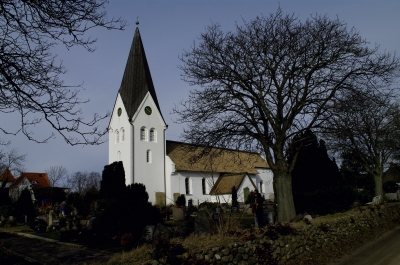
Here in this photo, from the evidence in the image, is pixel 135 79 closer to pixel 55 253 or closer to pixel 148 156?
pixel 148 156

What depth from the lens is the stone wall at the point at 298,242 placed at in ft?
27.0

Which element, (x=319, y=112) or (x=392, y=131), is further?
(x=392, y=131)

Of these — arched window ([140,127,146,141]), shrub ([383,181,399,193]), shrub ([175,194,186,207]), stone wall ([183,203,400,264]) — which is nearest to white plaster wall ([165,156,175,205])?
shrub ([175,194,186,207])

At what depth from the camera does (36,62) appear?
711 centimetres

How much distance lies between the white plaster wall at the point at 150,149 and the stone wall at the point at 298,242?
2577 centimetres

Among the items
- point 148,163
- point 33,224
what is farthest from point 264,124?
point 148,163

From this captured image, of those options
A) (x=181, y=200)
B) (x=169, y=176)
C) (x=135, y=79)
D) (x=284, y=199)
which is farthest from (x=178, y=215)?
(x=135, y=79)

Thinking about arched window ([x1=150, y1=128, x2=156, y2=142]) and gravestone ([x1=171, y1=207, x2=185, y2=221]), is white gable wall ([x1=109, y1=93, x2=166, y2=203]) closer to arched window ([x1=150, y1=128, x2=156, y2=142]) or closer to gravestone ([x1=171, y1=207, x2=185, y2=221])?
arched window ([x1=150, y1=128, x2=156, y2=142])

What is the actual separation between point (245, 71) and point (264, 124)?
2.58 m

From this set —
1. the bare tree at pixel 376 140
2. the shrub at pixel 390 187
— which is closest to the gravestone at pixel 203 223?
the bare tree at pixel 376 140

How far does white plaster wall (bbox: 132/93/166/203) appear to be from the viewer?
38438 millimetres

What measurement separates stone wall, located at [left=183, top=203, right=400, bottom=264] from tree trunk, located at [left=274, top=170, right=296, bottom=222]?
6.56 feet

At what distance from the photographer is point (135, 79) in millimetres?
40125

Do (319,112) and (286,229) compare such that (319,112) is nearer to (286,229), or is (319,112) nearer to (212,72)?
(212,72)
